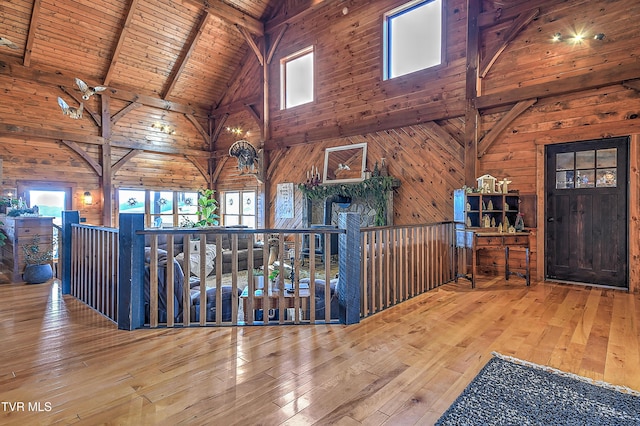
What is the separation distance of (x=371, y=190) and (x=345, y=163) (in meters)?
0.98

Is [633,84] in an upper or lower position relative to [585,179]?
upper

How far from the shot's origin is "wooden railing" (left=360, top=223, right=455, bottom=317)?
355cm

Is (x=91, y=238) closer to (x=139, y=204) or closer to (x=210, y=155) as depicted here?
(x=139, y=204)

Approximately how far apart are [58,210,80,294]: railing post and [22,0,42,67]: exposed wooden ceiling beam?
217 inches

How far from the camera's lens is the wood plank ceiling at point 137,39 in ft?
23.8

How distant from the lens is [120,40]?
798cm

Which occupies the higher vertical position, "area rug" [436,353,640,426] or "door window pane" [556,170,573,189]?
"door window pane" [556,170,573,189]

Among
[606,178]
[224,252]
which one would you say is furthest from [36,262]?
[606,178]

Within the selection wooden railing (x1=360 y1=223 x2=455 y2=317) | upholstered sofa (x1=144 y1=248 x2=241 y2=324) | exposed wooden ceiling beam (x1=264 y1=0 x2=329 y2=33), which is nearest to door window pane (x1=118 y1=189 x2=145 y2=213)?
exposed wooden ceiling beam (x1=264 y1=0 x2=329 y2=33)

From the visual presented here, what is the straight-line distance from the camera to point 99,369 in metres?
2.33

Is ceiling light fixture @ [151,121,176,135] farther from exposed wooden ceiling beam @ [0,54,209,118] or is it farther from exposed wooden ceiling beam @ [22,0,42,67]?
exposed wooden ceiling beam @ [22,0,42,67]

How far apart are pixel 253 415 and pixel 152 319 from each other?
5.86 ft

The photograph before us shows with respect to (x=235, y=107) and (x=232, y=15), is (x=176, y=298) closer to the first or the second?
(x=232, y=15)

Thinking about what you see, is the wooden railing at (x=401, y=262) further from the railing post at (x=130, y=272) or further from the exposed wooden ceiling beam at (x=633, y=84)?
the exposed wooden ceiling beam at (x=633, y=84)
